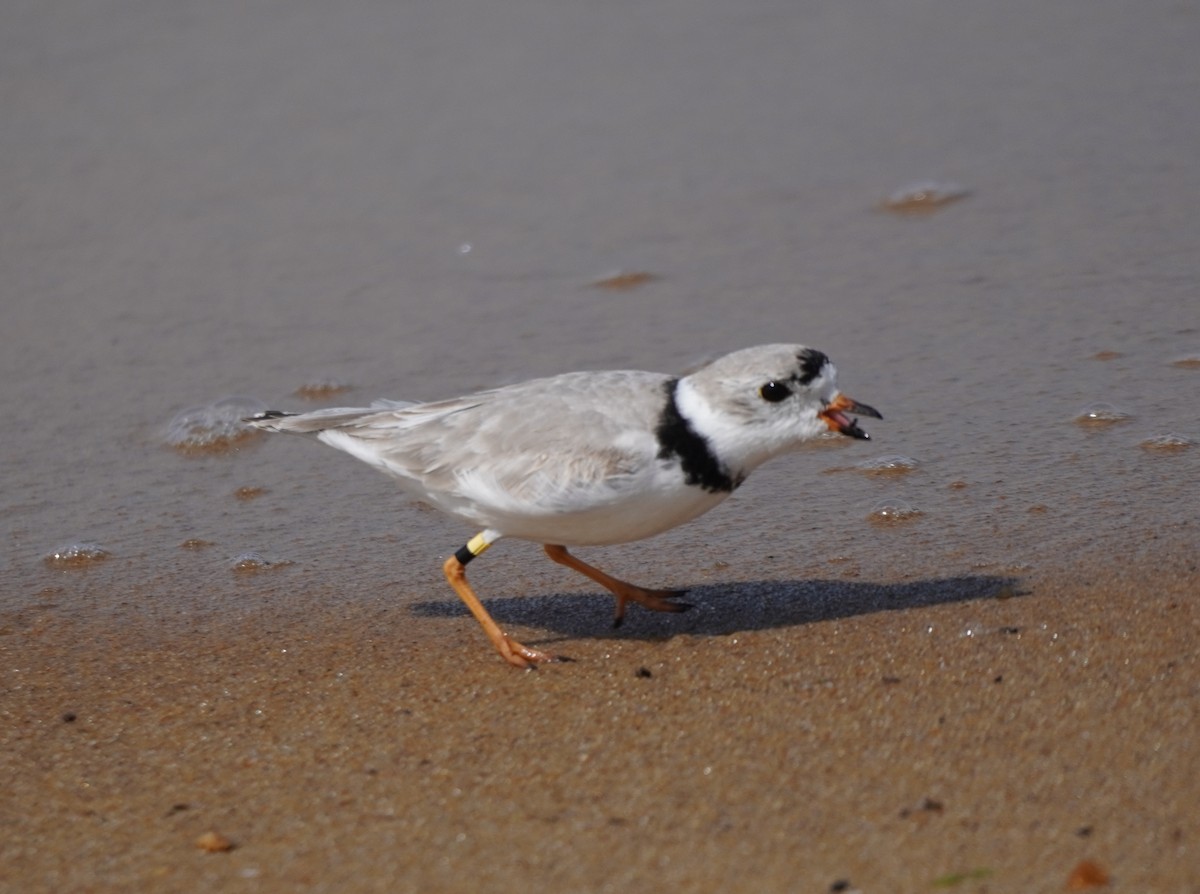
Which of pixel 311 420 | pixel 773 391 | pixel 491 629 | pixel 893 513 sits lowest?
pixel 893 513

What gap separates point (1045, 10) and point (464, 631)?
710cm

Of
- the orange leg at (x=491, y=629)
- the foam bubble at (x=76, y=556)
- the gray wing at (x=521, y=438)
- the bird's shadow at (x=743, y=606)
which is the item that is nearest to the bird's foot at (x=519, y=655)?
the orange leg at (x=491, y=629)

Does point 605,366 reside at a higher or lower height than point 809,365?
lower

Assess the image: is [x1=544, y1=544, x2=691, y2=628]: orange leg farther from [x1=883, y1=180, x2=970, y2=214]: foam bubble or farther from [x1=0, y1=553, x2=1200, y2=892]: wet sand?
[x1=883, y1=180, x2=970, y2=214]: foam bubble

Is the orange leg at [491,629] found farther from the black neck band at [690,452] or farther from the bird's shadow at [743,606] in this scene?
the black neck band at [690,452]

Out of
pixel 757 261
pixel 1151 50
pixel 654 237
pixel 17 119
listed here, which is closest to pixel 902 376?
pixel 757 261

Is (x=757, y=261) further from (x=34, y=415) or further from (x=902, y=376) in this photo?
(x=34, y=415)

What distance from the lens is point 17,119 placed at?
9.45 metres

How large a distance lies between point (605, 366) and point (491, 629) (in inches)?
88.7

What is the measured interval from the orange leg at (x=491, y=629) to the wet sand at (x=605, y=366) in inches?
3.0

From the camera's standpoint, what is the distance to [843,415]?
14.7 ft

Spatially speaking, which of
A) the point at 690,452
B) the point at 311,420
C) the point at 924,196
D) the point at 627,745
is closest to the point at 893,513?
the point at 690,452

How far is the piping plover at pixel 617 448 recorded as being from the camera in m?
4.38

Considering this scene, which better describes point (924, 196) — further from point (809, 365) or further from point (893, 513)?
point (809, 365)
